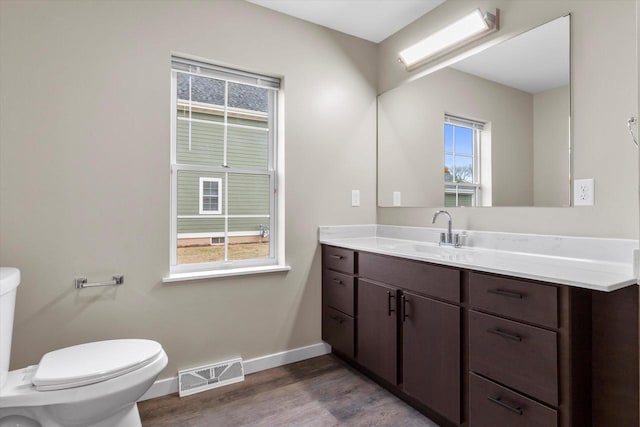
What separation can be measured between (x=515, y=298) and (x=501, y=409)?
17.6 inches

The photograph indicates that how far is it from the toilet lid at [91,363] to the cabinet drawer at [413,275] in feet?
3.87

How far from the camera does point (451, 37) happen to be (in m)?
2.15

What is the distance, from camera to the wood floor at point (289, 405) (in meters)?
1.76

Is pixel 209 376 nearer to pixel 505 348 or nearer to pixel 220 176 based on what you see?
pixel 220 176

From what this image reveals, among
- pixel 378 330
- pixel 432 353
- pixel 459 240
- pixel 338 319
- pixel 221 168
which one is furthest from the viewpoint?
pixel 338 319

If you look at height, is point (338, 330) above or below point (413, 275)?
below

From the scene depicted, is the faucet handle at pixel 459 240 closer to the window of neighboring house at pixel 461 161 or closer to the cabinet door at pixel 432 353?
the window of neighboring house at pixel 461 161

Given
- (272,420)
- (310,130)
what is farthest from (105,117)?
(272,420)

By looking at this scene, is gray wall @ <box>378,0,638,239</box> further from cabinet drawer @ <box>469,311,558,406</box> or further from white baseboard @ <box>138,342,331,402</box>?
white baseboard @ <box>138,342,331,402</box>

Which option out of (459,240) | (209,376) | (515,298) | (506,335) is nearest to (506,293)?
(515,298)

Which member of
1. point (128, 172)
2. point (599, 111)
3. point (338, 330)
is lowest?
point (338, 330)

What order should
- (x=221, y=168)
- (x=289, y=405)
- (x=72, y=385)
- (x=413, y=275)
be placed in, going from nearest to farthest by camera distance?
(x=72, y=385)
(x=413, y=275)
(x=289, y=405)
(x=221, y=168)

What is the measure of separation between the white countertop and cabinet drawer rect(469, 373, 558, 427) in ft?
1.52

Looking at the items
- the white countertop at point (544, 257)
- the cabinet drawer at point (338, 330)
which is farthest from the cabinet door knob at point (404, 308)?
the cabinet drawer at point (338, 330)
